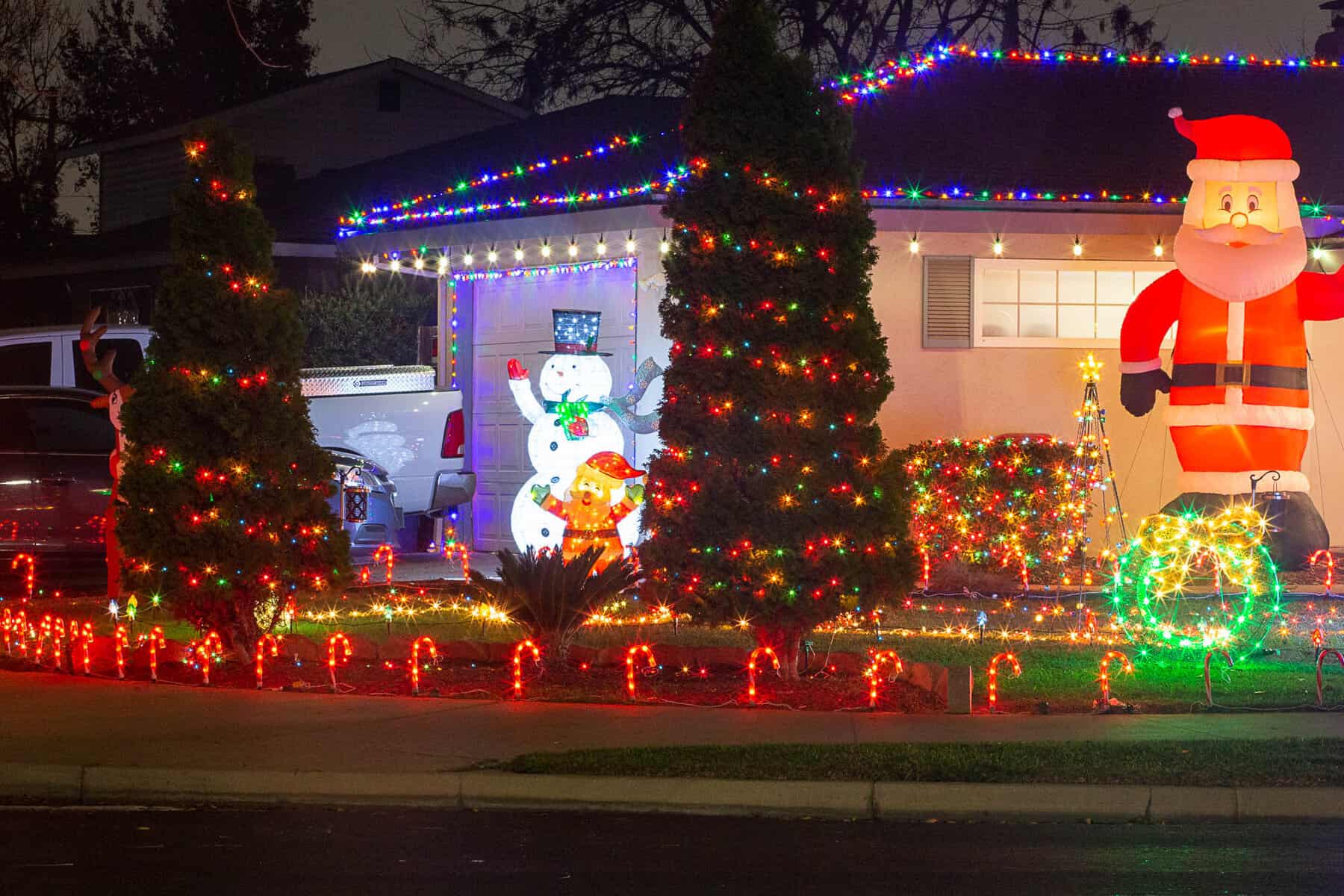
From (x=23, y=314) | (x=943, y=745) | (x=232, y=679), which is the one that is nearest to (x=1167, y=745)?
(x=943, y=745)

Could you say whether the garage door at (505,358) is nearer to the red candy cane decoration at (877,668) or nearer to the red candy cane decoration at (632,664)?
the red candy cane decoration at (632,664)

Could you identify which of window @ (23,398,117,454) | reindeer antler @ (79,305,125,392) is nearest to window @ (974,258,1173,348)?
reindeer antler @ (79,305,125,392)

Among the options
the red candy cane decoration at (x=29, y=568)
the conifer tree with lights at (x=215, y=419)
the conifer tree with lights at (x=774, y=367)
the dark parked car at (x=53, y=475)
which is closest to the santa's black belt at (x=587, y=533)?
the dark parked car at (x=53, y=475)

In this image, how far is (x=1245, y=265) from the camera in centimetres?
1433

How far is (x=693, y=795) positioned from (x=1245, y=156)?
8868mm

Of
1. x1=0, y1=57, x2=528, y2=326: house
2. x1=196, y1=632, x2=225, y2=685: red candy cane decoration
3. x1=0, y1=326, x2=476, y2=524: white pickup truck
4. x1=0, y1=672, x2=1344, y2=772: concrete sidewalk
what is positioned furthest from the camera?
x1=0, y1=57, x2=528, y2=326: house

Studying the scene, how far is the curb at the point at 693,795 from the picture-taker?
7770 mm

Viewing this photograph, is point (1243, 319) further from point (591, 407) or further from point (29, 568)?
point (29, 568)

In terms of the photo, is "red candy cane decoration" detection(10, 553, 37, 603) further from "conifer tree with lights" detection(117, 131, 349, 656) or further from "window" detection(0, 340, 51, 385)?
"window" detection(0, 340, 51, 385)

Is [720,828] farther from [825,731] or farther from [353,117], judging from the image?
[353,117]

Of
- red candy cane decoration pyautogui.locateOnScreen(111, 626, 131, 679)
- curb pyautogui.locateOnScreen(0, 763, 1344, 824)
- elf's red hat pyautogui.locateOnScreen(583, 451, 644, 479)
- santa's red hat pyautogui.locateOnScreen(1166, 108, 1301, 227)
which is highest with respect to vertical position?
santa's red hat pyautogui.locateOnScreen(1166, 108, 1301, 227)

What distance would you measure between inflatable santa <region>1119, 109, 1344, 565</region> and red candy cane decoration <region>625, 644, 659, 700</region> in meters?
6.05

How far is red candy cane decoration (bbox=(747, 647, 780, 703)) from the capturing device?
1006 cm

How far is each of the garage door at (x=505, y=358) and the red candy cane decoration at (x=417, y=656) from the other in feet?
21.8
